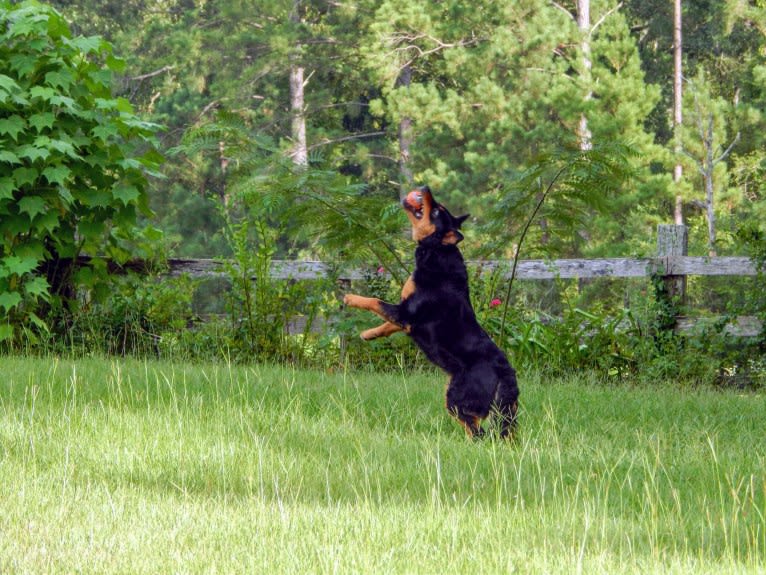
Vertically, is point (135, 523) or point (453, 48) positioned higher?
point (453, 48)

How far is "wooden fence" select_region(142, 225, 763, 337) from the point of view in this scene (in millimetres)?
9312

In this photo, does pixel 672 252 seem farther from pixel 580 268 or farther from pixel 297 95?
pixel 297 95

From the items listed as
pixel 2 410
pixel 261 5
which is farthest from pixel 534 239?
pixel 261 5

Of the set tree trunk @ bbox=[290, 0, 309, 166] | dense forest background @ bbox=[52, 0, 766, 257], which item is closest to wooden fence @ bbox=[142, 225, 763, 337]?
dense forest background @ bbox=[52, 0, 766, 257]

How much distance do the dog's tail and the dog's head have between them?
2.33 feet

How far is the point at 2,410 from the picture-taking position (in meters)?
5.59

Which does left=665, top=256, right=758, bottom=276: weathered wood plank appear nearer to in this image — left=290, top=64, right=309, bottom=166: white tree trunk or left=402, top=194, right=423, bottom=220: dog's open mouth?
left=402, top=194, right=423, bottom=220: dog's open mouth

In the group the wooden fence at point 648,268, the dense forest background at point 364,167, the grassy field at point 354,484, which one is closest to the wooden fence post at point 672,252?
the wooden fence at point 648,268

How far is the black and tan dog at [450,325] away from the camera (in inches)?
193

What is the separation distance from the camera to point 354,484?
4.20 metres

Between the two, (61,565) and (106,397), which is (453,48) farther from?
(61,565)

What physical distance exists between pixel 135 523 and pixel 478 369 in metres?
1.93

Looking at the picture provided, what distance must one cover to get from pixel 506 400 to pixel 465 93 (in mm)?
17061

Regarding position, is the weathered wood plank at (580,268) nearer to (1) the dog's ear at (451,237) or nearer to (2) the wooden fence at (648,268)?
(2) the wooden fence at (648,268)
